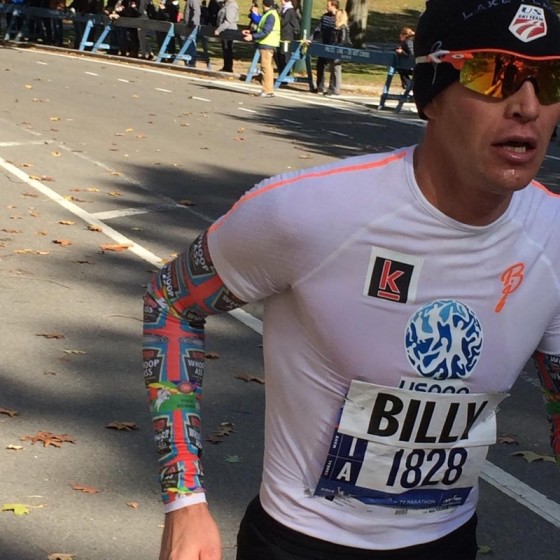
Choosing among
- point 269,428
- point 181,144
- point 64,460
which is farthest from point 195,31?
point 269,428

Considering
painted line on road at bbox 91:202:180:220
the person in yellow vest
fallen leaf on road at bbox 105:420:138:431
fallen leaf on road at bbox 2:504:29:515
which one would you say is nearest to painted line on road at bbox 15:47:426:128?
the person in yellow vest

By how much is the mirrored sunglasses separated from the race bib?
22.4 inches

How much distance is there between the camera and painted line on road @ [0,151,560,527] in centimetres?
528

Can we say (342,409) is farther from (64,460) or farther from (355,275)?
(64,460)

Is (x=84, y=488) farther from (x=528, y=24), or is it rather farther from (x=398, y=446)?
(x=528, y=24)

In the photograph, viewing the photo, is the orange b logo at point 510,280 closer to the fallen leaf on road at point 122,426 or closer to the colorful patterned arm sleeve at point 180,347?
the colorful patterned arm sleeve at point 180,347

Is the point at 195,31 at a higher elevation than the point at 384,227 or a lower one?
lower

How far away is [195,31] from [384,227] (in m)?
29.3

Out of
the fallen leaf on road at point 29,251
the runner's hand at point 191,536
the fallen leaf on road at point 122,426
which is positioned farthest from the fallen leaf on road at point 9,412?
the runner's hand at point 191,536

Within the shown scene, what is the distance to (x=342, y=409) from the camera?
7.56 feet

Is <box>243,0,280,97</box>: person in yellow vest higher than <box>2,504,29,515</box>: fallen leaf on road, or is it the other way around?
<box>2,504,29,515</box>: fallen leaf on road

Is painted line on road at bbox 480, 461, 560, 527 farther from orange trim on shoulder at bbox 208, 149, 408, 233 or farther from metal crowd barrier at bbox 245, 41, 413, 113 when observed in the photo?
metal crowd barrier at bbox 245, 41, 413, 113

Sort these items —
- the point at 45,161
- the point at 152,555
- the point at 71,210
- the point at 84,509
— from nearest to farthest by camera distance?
the point at 152,555 < the point at 84,509 < the point at 71,210 < the point at 45,161

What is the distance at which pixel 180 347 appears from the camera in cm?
244
